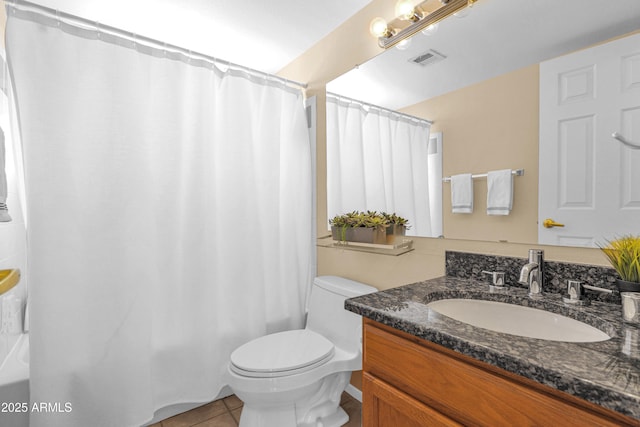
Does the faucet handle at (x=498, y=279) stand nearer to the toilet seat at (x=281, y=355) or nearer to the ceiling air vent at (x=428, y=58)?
the toilet seat at (x=281, y=355)

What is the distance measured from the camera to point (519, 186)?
1102mm

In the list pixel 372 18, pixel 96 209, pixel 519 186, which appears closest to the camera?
Answer: pixel 519 186

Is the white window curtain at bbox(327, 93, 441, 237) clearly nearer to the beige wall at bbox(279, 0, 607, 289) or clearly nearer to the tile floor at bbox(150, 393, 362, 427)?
the beige wall at bbox(279, 0, 607, 289)

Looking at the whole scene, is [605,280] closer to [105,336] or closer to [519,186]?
[519,186]

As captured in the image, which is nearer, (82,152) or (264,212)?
(82,152)

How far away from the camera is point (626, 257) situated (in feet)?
2.76

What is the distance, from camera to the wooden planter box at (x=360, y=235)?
5.08ft

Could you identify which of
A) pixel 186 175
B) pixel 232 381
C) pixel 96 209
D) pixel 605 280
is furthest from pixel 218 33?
pixel 605 280

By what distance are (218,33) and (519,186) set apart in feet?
6.09

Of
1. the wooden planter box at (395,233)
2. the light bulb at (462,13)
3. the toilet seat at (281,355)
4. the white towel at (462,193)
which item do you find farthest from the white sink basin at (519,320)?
the light bulb at (462,13)

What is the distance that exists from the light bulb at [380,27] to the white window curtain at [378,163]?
35 centimetres

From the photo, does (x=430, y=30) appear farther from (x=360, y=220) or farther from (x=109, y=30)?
(x=109, y=30)

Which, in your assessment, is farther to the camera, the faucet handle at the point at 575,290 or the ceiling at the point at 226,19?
the ceiling at the point at 226,19

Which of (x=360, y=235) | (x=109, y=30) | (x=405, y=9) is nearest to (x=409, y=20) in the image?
(x=405, y=9)
